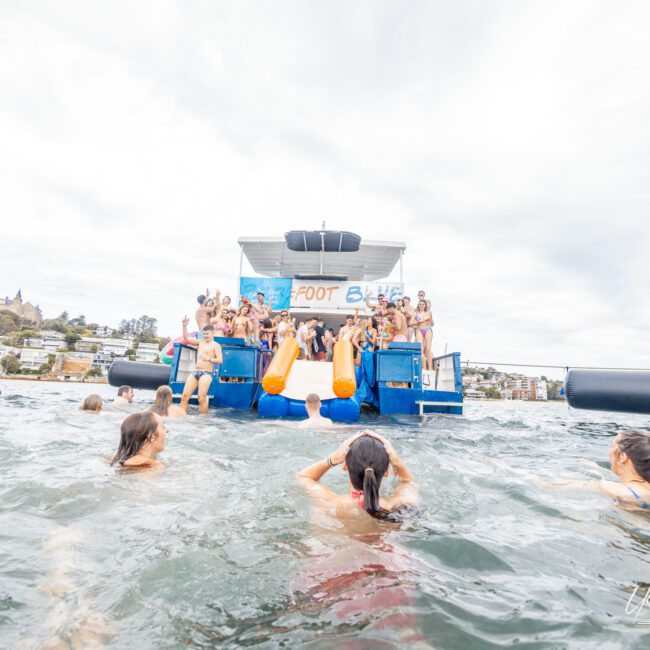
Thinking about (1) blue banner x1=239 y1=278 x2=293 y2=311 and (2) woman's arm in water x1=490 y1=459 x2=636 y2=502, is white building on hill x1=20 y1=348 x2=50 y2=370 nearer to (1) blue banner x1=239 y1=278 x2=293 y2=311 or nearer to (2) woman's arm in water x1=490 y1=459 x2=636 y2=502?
(1) blue banner x1=239 y1=278 x2=293 y2=311

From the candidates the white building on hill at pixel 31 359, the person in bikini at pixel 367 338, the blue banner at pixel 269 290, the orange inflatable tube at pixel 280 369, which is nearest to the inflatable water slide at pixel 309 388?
the orange inflatable tube at pixel 280 369

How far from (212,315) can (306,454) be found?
6.85m

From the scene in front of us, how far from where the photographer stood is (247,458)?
3898 mm

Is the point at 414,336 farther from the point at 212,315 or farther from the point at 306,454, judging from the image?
the point at 306,454

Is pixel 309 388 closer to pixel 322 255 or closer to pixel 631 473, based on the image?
pixel 631 473

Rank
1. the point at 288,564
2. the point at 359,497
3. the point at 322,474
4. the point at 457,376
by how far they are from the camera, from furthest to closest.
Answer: the point at 457,376
the point at 322,474
the point at 359,497
the point at 288,564

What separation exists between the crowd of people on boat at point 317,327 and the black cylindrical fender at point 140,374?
1.69 meters

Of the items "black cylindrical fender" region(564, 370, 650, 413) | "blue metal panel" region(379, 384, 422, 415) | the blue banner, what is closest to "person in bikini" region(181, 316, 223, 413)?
"blue metal panel" region(379, 384, 422, 415)

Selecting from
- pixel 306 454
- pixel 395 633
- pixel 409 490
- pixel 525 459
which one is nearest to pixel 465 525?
pixel 409 490

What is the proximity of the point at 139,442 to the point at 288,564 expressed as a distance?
1.81 m

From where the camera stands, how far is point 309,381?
25.2 feet

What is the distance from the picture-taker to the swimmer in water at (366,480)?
2078mm

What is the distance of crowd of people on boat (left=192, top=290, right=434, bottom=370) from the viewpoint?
944 centimetres

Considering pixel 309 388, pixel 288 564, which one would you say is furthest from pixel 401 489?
pixel 309 388
